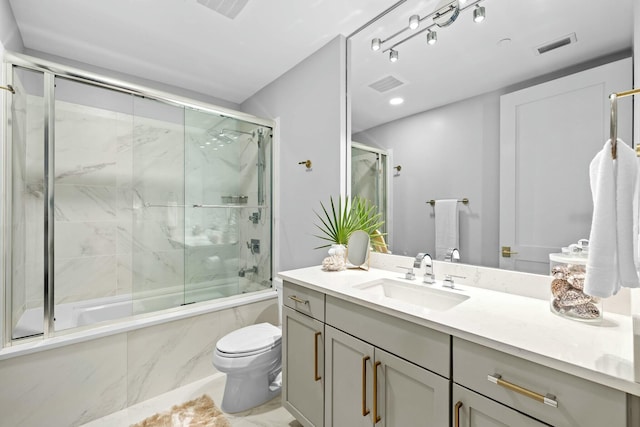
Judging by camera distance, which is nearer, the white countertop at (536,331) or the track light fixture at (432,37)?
the white countertop at (536,331)

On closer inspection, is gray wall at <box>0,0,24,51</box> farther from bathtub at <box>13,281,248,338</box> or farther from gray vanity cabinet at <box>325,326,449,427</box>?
gray vanity cabinet at <box>325,326,449,427</box>

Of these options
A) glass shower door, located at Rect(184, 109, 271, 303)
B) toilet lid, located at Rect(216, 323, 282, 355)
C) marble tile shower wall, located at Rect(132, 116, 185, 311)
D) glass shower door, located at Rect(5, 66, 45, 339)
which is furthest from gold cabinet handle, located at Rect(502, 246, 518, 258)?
glass shower door, located at Rect(5, 66, 45, 339)

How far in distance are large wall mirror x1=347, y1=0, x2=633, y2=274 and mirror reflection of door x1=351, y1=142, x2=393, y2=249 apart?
0.01m

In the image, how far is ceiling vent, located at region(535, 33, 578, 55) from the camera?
1130mm

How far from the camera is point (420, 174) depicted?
5.29ft

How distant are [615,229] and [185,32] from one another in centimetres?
252

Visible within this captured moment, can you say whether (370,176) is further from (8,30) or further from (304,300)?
(8,30)

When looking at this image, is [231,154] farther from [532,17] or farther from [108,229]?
[532,17]

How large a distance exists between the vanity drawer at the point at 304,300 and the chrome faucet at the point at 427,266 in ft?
1.74

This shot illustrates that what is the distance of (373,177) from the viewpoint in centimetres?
187

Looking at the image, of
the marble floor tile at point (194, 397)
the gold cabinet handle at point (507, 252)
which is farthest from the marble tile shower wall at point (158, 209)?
the gold cabinet handle at point (507, 252)

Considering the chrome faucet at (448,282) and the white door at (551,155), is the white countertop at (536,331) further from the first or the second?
the white door at (551,155)

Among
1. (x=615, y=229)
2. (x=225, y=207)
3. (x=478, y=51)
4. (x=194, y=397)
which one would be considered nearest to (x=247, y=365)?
(x=194, y=397)

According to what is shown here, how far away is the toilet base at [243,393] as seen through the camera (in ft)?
5.73
